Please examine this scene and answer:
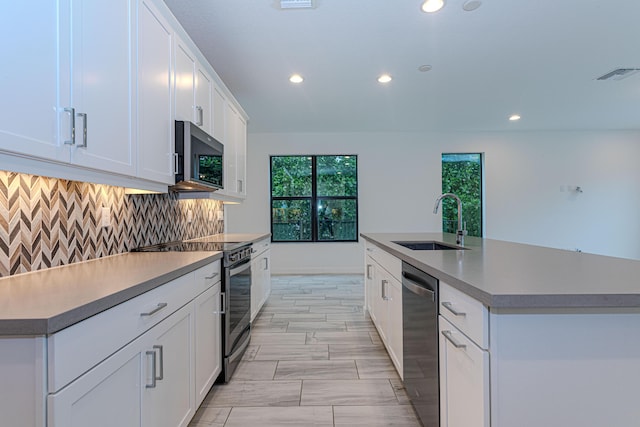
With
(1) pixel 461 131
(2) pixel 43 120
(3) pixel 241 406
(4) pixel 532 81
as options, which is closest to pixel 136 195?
(2) pixel 43 120

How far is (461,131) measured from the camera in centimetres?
619

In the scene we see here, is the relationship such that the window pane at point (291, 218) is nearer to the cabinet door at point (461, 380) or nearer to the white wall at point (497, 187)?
the white wall at point (497, 187)

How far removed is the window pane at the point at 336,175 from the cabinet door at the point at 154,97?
427cm

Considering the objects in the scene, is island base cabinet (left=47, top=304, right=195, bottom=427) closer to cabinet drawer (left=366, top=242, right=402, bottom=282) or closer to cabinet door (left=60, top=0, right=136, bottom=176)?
cabinet door (left=60, top=0, right=136, bottom=176)

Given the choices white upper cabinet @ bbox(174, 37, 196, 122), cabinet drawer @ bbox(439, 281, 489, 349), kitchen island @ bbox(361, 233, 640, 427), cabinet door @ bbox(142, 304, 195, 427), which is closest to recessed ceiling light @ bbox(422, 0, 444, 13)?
white upper cabinet @ bbox(174, 37, 196, 122)

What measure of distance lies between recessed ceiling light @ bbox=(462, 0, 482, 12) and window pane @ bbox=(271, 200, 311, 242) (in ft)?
13.8

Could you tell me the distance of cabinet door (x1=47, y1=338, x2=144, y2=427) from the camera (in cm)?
82

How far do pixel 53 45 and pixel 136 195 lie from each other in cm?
124

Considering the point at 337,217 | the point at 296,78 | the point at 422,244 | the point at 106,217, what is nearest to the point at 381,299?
the point at 422,244

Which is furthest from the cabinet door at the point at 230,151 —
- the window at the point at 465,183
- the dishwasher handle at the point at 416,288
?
the window at the point at 465,183

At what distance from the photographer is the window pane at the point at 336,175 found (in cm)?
620

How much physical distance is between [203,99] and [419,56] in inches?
80.9

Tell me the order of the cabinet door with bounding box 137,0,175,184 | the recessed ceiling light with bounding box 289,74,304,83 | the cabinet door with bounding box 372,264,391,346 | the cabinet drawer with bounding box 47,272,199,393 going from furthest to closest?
the recessed ceiling light with bounding box 289,74,304,83 < the cabinet door with bounding box 372,264,391,346 < the cabinet door with bounding box 137,0,175,184 < the cabinet drawer with bounding box 47,272,199,393

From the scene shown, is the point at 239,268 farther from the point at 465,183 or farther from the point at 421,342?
the point at 465,183
